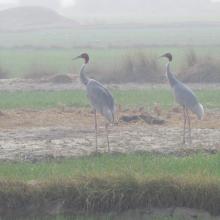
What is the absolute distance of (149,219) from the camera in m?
12.4

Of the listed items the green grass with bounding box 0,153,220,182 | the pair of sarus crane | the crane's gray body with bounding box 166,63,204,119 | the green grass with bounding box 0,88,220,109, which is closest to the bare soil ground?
the pair of sarus crane

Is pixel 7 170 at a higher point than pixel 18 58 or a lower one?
higher

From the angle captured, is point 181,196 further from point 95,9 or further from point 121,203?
point 95,9

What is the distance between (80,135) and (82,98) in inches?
303

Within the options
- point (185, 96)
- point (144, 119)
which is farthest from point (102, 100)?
point (144, 119)

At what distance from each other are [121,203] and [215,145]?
467 cm

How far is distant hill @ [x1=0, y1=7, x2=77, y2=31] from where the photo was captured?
4404 inches

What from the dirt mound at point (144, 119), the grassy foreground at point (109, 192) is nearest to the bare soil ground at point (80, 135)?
the dirt mound at point (144, 119)

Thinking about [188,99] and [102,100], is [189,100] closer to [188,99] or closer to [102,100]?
[188,99]

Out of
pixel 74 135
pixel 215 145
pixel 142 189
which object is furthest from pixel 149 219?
pixel 74 135

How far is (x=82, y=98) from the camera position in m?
25.8

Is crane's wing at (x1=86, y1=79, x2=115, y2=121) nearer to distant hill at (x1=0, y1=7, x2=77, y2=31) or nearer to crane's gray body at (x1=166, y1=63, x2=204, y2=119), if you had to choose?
crane's gray body at (x1=166, y1=63, x2=204, y2=119)

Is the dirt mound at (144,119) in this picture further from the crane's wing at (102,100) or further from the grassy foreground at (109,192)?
the grassy foreground at (109,192)

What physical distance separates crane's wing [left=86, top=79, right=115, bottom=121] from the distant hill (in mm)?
92204
